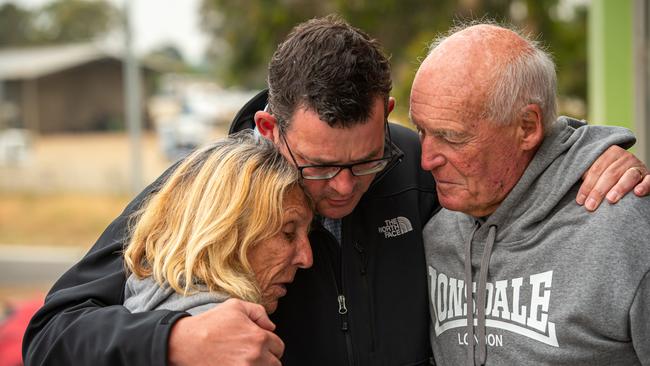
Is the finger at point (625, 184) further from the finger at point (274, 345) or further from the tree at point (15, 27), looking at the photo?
the tree at point (15, 27)

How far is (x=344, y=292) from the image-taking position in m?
2.48

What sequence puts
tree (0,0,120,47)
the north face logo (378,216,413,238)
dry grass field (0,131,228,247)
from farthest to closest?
tree (0,0,120,47), dry grass field (0,131,228,247), the north face logo (378,216,413,238)

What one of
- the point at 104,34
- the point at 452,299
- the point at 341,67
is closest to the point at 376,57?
the point at 341,67

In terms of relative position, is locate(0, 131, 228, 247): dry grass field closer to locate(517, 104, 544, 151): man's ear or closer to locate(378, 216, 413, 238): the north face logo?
locate(378, 216, 413, 238): the north face logo

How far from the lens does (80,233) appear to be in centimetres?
1505

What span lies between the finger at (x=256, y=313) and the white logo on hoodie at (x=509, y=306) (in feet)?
2.19

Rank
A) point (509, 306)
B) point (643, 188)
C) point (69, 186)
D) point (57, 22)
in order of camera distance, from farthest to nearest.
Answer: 1. point (57, 22)
2. point (69, 186)
3. point (509, 306)
4. point (643, 188)

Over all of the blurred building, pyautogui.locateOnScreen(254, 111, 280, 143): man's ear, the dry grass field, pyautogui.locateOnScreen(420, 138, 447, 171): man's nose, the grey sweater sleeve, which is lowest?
the dry grass field

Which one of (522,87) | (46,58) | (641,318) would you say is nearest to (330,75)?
(522,87)

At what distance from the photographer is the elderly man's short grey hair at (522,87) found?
2246mm

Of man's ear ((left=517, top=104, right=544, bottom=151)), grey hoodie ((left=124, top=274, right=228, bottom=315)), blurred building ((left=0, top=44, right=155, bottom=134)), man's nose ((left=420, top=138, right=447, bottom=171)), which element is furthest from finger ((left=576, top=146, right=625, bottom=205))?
blurred building ((left=0, top=44, right=155, bottom=134))

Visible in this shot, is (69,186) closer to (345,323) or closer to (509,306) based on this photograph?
(345,323)

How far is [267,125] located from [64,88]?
20141mm

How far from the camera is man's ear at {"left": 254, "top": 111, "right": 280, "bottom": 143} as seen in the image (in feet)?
7.88
